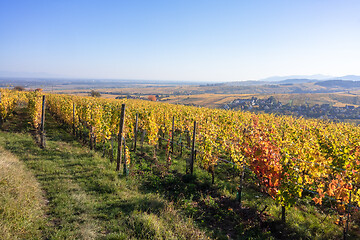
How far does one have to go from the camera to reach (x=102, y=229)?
5.26 m

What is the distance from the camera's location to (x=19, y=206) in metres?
5.30

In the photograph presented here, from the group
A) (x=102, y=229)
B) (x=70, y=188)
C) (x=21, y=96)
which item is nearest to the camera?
(x=102, y=229)

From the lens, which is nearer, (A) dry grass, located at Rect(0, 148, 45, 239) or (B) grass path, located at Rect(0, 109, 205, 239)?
(A) dry grass, located at Rect(0, 148, 45, 239)

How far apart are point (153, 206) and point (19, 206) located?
3.82 meters

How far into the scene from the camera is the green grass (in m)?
5.22

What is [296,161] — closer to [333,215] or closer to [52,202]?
[333,215]

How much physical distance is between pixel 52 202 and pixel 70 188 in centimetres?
104

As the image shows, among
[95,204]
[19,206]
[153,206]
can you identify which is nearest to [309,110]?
[153,206]

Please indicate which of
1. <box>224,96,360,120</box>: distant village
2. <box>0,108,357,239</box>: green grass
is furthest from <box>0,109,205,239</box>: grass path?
<box>224,96,360,120</box>: distant village

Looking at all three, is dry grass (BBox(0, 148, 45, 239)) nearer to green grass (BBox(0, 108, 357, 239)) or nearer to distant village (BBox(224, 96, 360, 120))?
green grass (BBox(0, 108, 357, 239))

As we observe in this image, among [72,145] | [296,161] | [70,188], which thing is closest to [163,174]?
[70,188]

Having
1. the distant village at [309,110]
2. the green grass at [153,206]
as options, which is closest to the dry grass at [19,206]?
the green grass at [153,206]

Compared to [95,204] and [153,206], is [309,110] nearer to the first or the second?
[153,206]

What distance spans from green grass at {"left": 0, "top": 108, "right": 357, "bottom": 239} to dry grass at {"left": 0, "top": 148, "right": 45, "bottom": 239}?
0.23 m
